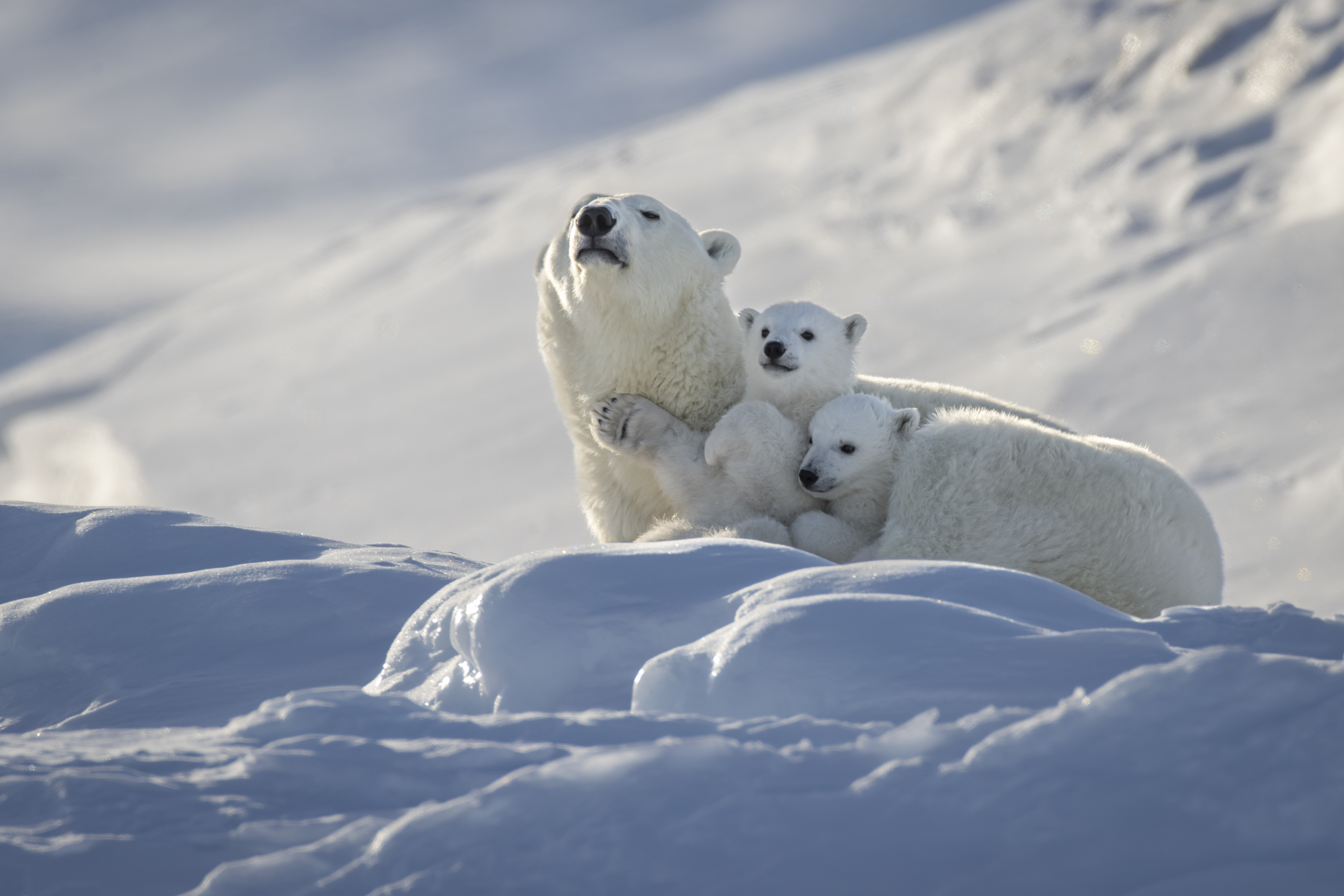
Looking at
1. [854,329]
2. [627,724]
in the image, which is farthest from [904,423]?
[627,724]

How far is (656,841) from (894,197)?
3370cm

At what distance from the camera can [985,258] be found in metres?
29.6

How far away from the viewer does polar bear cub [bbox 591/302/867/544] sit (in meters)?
3.34

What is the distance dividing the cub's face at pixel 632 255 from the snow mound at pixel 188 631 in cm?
117

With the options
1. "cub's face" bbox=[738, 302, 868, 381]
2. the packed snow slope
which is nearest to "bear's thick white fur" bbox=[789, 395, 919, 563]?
"cub's face" bbox=[738, 302, 868, 381]

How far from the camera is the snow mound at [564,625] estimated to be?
2184 millimetres

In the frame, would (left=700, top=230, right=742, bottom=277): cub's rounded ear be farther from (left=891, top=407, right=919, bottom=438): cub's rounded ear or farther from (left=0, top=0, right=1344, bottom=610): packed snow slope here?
(left=0, top=0, right=1344, bottom=610): packed snow slope

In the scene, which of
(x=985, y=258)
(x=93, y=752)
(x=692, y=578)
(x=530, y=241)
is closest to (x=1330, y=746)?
(x=692, y=578)

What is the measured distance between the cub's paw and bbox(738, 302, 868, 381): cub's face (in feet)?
1.45

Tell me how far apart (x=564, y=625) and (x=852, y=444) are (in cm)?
135

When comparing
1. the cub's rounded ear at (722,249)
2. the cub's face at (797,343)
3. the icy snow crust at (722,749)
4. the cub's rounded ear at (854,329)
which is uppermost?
the cub's rounded ear at (722,249)

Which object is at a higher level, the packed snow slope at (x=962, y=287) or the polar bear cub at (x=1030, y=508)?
the packed snow slope at (x=962, y=287)

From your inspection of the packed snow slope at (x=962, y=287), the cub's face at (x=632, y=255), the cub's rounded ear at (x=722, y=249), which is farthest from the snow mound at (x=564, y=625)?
the packed snow slope at (x=962, y=287)

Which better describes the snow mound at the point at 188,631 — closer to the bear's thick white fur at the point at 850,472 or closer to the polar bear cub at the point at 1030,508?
the bear's thick white fur at the point at 850,472
